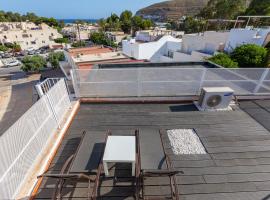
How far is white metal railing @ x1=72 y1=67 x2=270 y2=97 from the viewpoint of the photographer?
4438mm

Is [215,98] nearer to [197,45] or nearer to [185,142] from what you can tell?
[185,142]

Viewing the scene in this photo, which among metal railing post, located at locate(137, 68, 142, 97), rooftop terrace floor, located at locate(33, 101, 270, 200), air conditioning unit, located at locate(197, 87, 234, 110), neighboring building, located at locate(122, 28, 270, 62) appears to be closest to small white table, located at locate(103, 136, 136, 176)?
rooftop terrace floor, located at locate(33, 101, 270, 200)

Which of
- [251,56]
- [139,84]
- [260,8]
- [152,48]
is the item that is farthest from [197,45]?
[260,8]

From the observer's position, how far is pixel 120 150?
235 centimetres

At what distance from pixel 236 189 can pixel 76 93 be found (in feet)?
14.4

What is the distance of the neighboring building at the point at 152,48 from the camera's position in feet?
77.5

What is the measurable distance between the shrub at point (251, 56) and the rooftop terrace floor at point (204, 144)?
717 centimetres

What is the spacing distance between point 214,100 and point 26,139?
4422 mm

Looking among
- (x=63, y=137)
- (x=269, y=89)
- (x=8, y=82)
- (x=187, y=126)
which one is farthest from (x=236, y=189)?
(x=8, y=82)

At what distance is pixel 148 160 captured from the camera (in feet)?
7.98

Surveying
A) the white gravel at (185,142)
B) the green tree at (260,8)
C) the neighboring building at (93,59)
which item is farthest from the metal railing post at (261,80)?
the green tree at (260,8)

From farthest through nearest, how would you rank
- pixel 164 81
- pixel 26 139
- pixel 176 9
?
1. pixel 176 9
2. pixel 164 81
3. pixel 26 139

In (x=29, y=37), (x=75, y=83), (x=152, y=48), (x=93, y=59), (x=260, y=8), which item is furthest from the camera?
(x=29, y=37)

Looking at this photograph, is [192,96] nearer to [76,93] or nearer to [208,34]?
[76,93]
